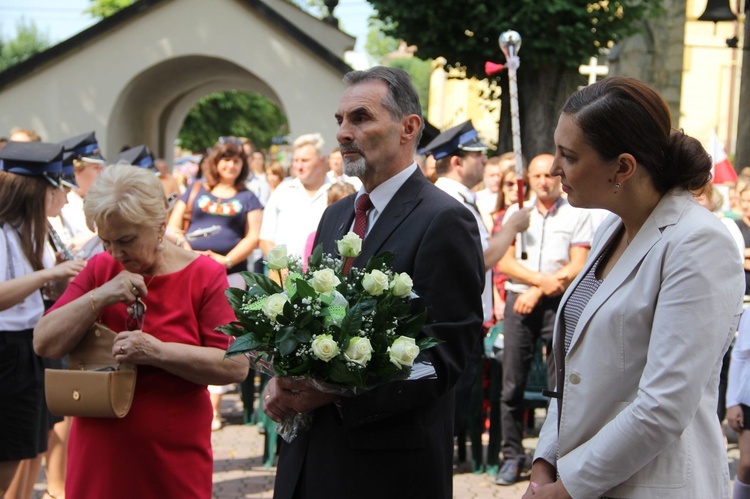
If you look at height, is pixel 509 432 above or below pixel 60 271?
below

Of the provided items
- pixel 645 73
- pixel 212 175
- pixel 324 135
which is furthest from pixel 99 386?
pixel 645 73

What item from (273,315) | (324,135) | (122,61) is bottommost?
(273,315)

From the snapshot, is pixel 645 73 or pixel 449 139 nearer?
pixel 449 139

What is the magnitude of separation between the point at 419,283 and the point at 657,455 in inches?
40.7

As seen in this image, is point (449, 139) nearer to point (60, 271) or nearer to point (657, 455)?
point (60, 271)

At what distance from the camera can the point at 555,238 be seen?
796cm

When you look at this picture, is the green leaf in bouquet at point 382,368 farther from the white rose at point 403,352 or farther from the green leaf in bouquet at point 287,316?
the green leaf in bouquet at point 287,316

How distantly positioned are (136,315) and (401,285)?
1498mm

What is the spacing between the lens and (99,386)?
389 centimetres

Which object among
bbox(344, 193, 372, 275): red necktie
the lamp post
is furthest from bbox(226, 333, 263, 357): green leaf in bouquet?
the lamp post

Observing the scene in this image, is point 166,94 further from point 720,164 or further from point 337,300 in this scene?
point 337,300

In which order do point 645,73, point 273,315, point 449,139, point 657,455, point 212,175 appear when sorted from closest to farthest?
point 657,455 < point 273,315 < point 449,139 < point 212,175 < point 645,73

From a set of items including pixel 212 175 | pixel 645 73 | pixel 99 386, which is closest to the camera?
pixel 99 386

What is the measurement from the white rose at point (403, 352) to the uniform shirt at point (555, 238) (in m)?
5.09
